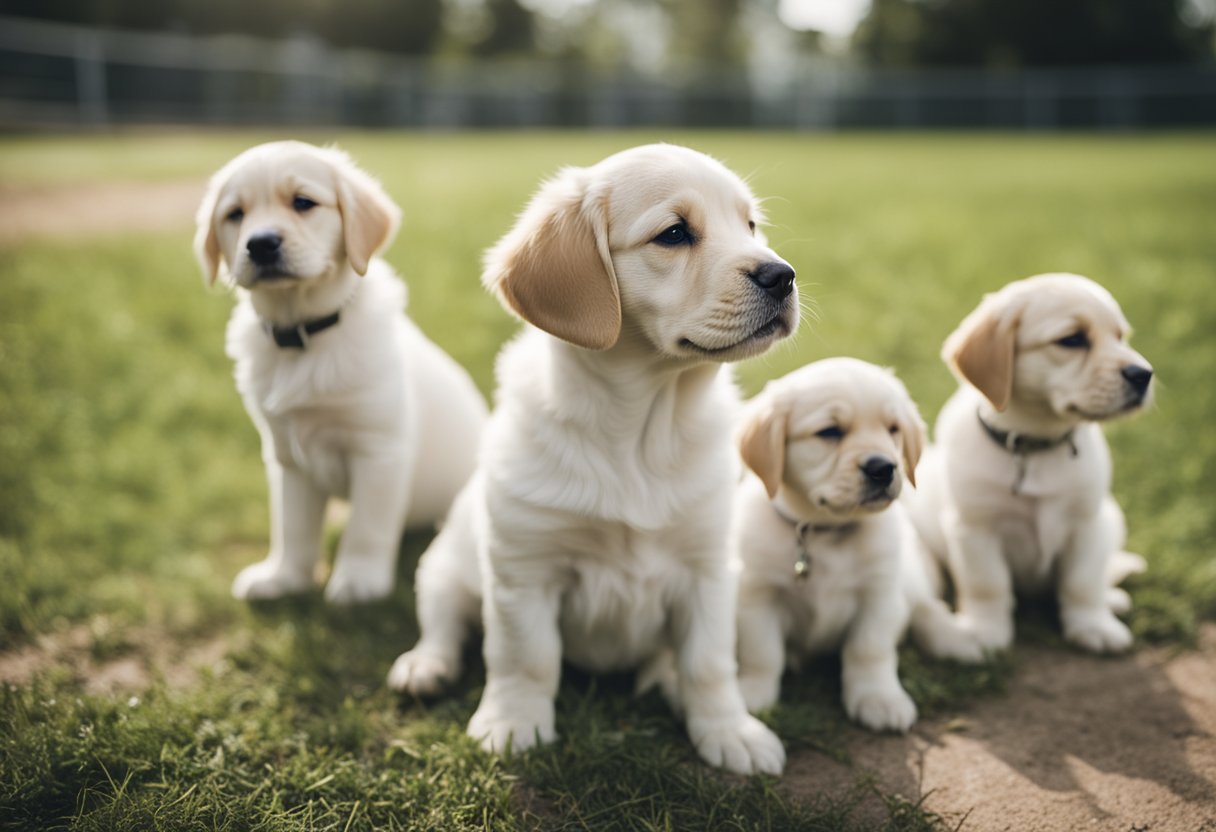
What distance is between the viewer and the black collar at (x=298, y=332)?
404 centimetres

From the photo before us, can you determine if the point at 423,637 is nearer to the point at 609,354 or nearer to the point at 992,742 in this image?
the point at 609,354

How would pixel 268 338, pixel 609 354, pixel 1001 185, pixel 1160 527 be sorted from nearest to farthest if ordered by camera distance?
pixel 609 354
pixel 268 338
pixel 1160 527
pixel 1001 185

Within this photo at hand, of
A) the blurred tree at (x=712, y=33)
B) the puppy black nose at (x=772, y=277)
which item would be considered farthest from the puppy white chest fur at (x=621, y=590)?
the blurred tree at (x=712, y=33)

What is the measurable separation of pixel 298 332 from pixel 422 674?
1.51 metres

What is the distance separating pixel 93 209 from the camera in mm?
11266

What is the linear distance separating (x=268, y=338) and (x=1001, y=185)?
14223mm

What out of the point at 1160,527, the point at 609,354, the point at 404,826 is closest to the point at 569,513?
the point at 609,354

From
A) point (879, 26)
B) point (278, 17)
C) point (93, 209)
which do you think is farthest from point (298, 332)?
Answer: point (879, 26)

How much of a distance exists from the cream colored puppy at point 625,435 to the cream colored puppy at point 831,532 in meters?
0.25

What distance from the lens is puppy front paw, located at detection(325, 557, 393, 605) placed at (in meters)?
4.25

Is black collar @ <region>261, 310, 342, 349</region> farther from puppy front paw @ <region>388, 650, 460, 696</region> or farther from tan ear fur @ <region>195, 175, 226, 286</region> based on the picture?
puppy front paw @ <region>388, 650, 460, 696</region>

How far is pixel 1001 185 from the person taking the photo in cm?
1556

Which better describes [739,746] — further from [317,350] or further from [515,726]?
[317,350]

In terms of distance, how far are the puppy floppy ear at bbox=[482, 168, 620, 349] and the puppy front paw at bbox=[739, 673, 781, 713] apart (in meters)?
1.38
